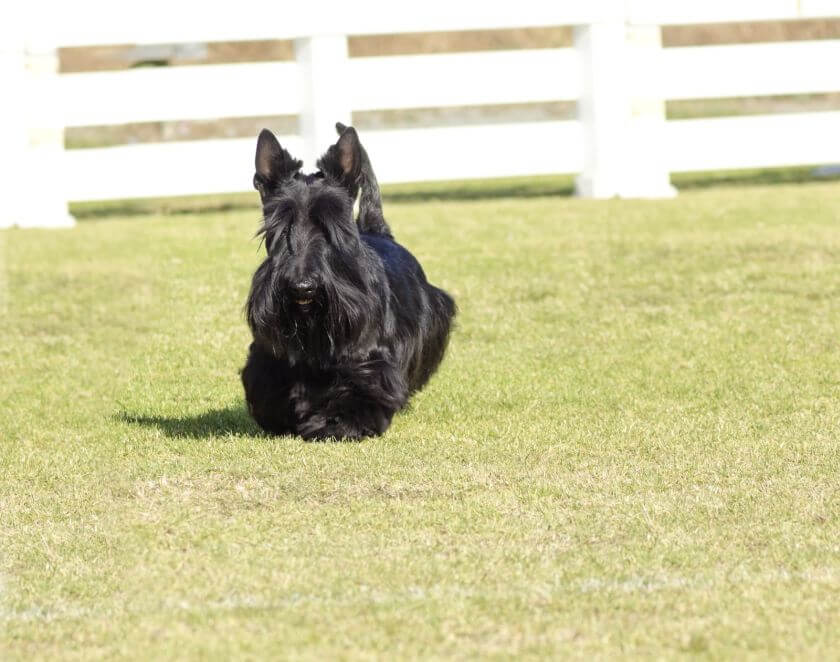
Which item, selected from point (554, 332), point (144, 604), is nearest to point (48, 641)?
point (144, 604)

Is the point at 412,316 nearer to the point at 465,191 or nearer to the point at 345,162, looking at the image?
the point at 345,162

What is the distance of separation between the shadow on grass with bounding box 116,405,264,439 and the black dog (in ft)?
1.20

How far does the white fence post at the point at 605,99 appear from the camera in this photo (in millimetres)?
16375

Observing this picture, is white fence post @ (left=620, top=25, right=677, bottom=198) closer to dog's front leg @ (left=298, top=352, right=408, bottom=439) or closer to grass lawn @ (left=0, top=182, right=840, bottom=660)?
grass lawn @ (left=0, top=182, right=840, bottom=660)

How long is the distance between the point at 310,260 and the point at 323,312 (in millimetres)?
296

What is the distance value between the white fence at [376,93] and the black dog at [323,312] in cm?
897

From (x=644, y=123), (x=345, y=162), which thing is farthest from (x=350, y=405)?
(x=644, y=123)

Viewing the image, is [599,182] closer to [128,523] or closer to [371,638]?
[128,523]

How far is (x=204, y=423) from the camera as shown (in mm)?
8109

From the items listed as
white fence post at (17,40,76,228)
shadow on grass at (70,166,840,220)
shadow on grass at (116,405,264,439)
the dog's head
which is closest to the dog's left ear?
the dog's head

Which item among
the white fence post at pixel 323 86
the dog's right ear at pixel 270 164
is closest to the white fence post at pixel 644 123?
the white fence post at pixel 323 86

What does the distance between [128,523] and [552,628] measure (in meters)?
2.06

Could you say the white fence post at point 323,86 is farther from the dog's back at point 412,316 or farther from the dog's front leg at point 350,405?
the dog's front leg at point 350,405

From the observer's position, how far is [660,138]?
54.5 ft
